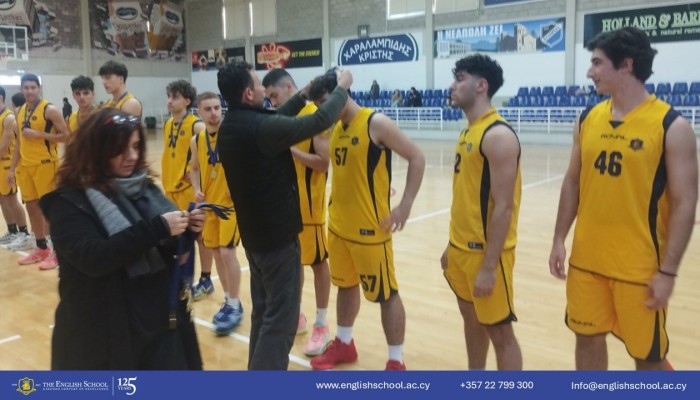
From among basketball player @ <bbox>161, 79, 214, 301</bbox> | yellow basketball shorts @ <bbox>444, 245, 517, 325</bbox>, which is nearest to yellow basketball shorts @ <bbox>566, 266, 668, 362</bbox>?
yellow basketball shorts @ <bbox>444, 245, 517, 325</bbox>

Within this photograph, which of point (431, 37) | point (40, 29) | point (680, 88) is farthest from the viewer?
point (40, 29)

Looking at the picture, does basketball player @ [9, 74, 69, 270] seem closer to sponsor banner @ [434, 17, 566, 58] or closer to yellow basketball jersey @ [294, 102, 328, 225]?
yellow basketball jersey @ [294, 102, 328, 225]

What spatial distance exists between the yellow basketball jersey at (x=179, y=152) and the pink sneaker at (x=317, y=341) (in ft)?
6.12

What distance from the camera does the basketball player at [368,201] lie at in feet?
10.9

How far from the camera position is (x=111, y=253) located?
74.2 inches

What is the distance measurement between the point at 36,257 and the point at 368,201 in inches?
183

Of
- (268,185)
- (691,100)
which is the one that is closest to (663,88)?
(691,100)

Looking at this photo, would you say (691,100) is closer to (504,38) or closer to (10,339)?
(504,38)

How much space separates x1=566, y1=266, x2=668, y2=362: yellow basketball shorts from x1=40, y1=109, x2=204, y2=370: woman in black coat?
5.35 ft

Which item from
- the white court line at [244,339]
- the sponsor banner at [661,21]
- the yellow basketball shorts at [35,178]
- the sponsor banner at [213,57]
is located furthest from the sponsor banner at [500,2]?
the white court line at [244,339]

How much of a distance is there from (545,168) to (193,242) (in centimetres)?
1140
